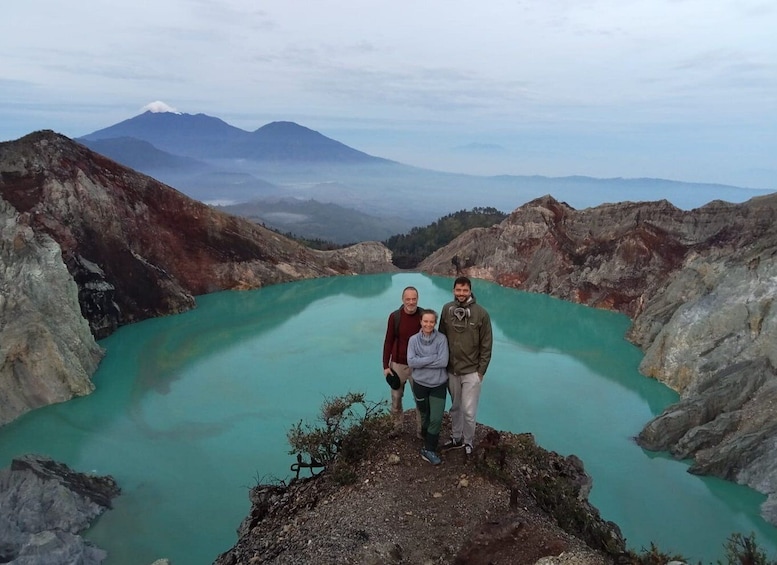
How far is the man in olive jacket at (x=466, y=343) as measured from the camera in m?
6.32

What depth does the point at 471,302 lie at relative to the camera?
20.9 ft

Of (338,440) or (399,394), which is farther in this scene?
(338,440)

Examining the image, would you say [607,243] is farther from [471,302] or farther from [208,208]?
[471,302]

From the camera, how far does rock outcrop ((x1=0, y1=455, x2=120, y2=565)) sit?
8547mm

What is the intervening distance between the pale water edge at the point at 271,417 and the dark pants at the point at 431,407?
14.3 ft

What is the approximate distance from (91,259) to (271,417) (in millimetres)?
14950

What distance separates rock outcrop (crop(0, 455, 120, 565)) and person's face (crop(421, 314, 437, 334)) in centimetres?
648

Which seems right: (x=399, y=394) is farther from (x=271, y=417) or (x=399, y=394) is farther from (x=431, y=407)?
(x=271, y=417)

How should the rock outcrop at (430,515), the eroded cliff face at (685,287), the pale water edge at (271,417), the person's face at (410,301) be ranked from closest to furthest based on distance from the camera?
the rock outcrop at (430,515) → the person's face at (410,301) → the pale water edge at (271,417) → the eroded cliff face at (685,287)

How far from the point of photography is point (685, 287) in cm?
2303

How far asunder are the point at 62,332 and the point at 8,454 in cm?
521

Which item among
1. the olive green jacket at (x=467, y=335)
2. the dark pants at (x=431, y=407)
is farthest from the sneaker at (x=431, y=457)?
the olive green jacket at (x=467, y=335)

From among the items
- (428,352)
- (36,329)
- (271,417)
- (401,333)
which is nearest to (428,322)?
(428,352)

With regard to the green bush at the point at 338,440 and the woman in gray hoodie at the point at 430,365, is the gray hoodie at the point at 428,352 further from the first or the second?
the green bush at the point at 338,440
